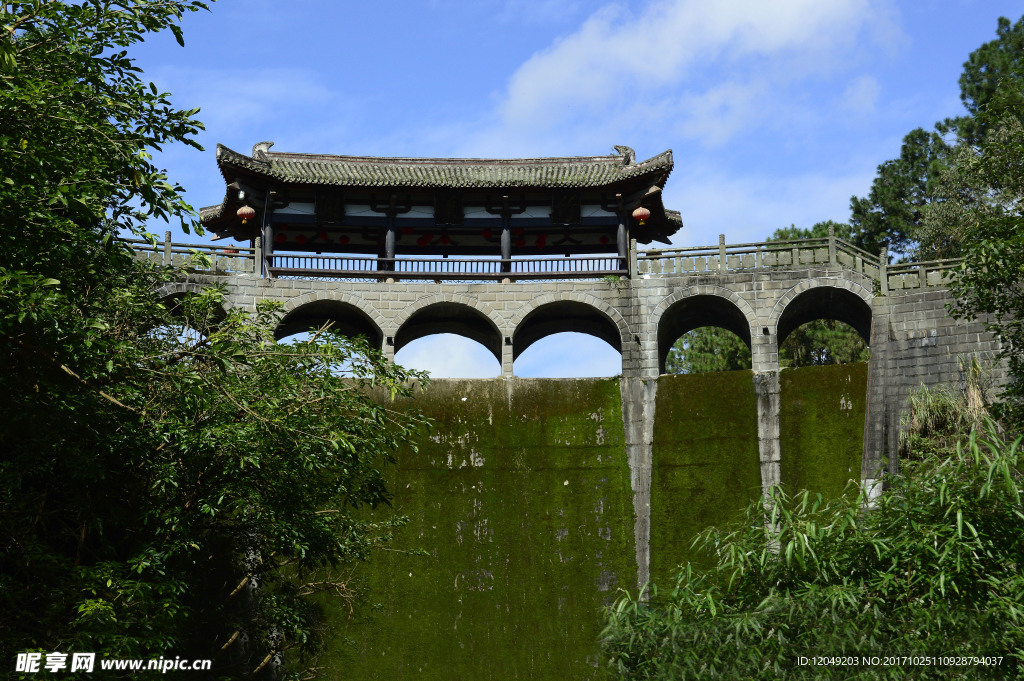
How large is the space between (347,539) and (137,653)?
3.62 metres

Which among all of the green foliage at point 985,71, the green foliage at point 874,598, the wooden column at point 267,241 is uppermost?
the green foliage at point 985,71

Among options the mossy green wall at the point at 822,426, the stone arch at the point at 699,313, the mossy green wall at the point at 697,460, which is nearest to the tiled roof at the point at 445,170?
the stone arch at the point at 699,313

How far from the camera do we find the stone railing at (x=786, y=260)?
25688 mm

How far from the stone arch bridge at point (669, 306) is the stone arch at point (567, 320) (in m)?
0.04

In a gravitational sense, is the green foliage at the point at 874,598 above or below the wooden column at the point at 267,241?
below

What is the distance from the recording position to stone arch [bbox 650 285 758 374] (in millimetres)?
26703

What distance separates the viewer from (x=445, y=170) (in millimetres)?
30281

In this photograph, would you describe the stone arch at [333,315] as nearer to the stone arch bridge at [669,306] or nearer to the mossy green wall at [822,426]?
the stone arch bridge at [669,306]

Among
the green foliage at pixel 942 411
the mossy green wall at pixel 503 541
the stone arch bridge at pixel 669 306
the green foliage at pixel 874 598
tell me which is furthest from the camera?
the stone arch bridge at pixel 669 306

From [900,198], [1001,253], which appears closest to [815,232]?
[900,198]

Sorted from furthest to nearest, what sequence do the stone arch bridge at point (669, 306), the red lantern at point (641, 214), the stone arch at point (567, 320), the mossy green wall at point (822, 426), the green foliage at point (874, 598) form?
the red lantern at point (641, 214), the stone arch at point (567, 320), the stone arch bridge at point (669, 306), the mossy green wall at point (822, 426), the green foliage at point (874, 598)

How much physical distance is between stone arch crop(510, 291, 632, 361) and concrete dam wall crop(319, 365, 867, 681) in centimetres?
202

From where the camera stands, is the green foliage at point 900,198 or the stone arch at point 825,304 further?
the green foliage at point 900,198

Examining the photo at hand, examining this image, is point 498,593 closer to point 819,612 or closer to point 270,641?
point 270,641
